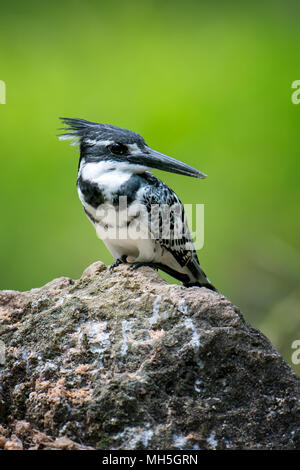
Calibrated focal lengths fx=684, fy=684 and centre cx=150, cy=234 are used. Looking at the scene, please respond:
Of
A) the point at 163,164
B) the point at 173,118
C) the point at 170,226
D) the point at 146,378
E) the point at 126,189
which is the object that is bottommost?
the point at 146,378

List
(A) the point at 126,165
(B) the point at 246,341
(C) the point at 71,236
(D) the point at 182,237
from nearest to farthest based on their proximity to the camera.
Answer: (B) the point at 246,341 → (A) the point at 126,165 → (D) the point at 182,237 → (C) the point at 71,236

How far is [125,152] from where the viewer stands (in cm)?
440

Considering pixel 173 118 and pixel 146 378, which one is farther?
pixel 173 118

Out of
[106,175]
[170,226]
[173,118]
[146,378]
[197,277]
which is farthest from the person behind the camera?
[173,118]

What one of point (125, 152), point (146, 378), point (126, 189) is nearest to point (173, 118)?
point (125, 152)

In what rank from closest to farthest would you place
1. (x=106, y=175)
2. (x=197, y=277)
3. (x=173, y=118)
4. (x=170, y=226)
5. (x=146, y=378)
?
1. (x=146, y=378)
2. (x=106, y=175)
3. (x=170, y=226)
4. (x=197, y=277)
5. (x=173, y=118)

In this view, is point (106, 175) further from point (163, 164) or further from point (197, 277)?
point (197, 277)

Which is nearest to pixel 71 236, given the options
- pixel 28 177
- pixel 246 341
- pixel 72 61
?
pixel 28 177

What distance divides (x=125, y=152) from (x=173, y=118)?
287 cm

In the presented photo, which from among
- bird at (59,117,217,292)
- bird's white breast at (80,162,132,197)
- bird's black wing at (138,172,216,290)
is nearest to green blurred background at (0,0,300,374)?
bird's black wing at (138,172,216,290)

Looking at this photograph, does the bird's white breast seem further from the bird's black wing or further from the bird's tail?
the bird's tail

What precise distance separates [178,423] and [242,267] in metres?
4.28

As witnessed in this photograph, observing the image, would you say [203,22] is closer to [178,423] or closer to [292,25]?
[292,25]

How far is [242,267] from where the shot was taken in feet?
23.2
